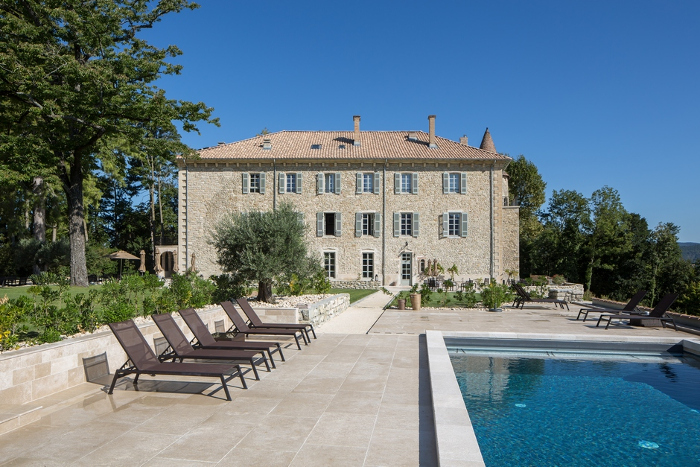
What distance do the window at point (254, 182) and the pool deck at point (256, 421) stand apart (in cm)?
2127

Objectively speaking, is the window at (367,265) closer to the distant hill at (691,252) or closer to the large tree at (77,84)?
the large tree at (77,84)

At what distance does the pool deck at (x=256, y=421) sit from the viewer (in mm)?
3412

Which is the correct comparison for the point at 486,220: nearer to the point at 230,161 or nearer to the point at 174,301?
the point at 230,161

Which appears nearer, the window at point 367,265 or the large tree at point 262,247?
the large tree at point 262,247

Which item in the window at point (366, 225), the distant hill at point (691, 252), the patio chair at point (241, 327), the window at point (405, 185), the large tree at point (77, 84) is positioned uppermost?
the large tree at point (77, 84)

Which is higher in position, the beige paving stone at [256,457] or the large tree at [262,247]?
the large tree at [262,247]

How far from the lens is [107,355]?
5.66 metres

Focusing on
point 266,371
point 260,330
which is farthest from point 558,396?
point 260,330

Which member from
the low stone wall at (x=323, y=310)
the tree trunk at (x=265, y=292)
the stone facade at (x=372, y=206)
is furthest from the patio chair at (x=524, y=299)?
the stone facade at (x=372, y=206)

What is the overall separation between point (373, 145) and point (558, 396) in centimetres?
2366

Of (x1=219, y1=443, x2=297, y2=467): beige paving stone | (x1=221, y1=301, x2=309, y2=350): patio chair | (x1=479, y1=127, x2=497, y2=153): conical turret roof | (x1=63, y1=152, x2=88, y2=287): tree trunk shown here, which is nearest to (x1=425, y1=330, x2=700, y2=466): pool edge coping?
(x1=219, y1=443, x2=297, y2=467): beige paving stone

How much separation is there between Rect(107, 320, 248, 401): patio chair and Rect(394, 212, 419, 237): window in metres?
22.3

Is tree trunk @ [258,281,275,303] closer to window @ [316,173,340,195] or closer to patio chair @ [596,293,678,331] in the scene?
patio chair @ [596,293,678,331]

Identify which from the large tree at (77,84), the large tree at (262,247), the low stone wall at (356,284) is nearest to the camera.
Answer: the large tree at (262,247)
